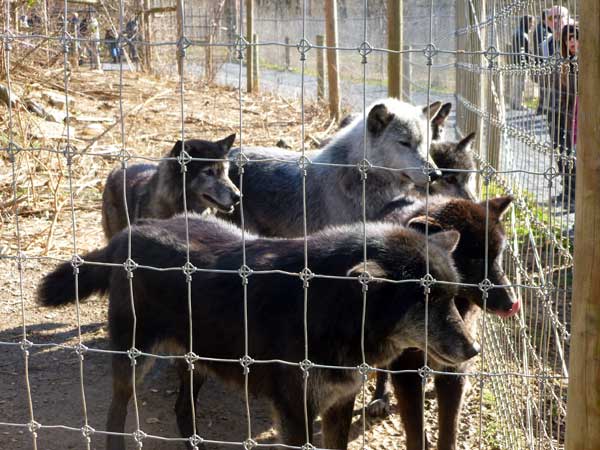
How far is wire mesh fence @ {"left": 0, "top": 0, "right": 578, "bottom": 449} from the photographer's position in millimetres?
3109

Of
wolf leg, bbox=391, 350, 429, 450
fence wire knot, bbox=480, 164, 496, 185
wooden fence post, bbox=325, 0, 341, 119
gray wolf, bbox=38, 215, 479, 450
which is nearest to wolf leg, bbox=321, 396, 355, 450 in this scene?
gray wolf, bbox=38, 215, 479, 450

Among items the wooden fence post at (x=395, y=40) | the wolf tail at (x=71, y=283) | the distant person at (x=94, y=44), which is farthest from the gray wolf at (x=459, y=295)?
the distant person at (x=94, y=44)

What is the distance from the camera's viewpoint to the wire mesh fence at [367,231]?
122 inches

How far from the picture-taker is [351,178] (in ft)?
19.7

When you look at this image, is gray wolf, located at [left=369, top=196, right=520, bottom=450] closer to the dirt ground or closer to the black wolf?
the dirt ground

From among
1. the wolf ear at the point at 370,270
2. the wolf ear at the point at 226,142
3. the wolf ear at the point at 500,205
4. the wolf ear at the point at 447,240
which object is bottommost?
the wolf ear at the point at 370,270

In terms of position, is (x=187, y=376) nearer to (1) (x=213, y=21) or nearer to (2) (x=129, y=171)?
(2) (x=129, y=171)

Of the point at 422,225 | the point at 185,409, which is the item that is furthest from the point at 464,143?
the point at 185,409

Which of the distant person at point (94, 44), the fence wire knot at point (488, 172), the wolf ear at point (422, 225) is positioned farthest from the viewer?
the distant person at point (94, 44)

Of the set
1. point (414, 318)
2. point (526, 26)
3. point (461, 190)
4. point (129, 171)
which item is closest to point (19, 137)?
point (129, 171)

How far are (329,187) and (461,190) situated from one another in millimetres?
1005

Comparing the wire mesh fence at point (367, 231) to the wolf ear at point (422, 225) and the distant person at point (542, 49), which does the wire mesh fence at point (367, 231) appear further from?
the wolf ear at point (422, 225)

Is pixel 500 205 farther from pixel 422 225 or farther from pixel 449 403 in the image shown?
pixel 449 403

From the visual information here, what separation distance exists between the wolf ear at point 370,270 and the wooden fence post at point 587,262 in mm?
909
